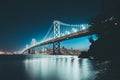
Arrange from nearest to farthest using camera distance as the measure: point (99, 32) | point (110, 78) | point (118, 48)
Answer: point (110, 78) < point (118, 48) < point (99, 32)

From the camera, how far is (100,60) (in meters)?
40.9

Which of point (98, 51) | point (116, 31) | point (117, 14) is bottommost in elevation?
point (98, 51)

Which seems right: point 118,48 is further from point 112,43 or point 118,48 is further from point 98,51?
point 98,51

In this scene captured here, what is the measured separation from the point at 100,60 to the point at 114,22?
23.6ft

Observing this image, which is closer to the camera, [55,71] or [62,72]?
[62,72]

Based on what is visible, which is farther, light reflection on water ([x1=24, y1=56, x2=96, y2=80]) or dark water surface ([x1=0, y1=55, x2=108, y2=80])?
dark water surface ([x1=0, y1=55, x2=108, y2=80])

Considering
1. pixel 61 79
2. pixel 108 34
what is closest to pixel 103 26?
pixel 108 34

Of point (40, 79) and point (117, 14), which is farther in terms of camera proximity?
point (117, 14)

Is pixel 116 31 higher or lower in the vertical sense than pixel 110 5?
lower

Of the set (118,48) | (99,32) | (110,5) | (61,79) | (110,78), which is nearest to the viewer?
(110,78)

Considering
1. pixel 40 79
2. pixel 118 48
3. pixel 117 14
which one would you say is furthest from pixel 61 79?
pixel 117 14

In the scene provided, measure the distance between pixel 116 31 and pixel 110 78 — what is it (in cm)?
1602

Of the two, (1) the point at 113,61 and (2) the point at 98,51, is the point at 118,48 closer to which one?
(1) the point at 113,61

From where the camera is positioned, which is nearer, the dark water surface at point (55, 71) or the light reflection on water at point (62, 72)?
the light reflection on water at point (62, 72)
